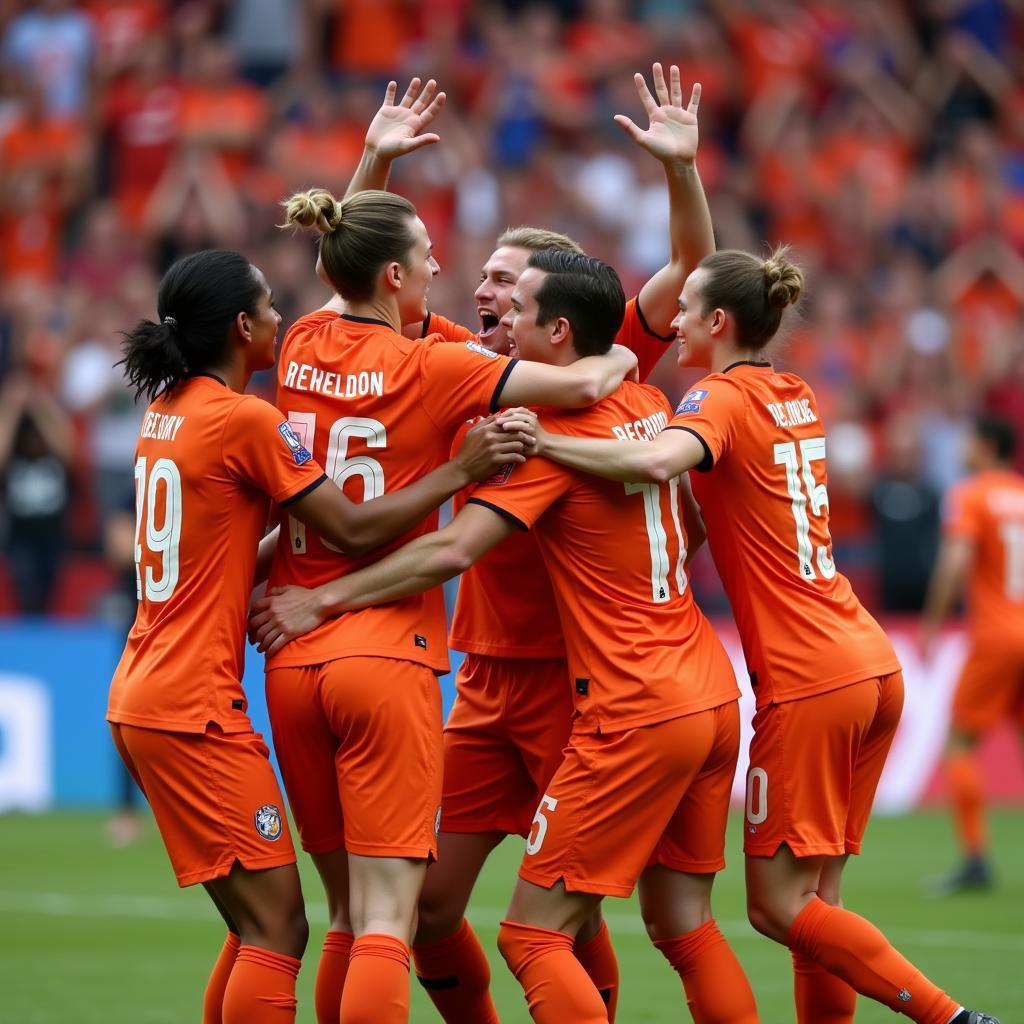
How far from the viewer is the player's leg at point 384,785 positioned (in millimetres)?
5262

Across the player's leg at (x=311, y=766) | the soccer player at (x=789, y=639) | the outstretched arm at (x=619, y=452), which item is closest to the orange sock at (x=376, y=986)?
the player's leg at (x=311, y=766)

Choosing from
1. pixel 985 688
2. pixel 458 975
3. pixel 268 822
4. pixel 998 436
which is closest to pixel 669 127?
pixel 268 822

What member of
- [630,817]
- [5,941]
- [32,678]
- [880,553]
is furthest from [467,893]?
[880,553]

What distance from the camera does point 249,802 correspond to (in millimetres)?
5320

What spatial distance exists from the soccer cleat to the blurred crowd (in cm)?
430

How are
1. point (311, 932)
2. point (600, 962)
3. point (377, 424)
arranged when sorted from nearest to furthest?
point (377, 424)
point (600, 962)
point (311, 932)

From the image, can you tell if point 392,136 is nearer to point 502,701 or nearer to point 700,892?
point 502,701

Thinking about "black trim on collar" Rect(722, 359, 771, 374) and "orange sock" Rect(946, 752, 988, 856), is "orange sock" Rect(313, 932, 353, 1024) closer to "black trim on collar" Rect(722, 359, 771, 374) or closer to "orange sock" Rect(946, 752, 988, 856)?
"black trim on collar" Rect(722, 359, 771, 374)

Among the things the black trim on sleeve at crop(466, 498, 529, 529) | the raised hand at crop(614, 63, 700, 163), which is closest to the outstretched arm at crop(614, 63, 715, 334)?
the raised hand at crop(614, 63, 700, 163)

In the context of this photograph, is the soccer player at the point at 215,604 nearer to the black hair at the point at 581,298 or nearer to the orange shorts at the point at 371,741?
the orange shorts at the point at 371,741

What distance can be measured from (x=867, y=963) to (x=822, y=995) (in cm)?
34

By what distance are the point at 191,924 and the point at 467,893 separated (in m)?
3.87

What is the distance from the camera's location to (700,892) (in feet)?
18.7

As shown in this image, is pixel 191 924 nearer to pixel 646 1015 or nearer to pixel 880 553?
pixel 646 1015
